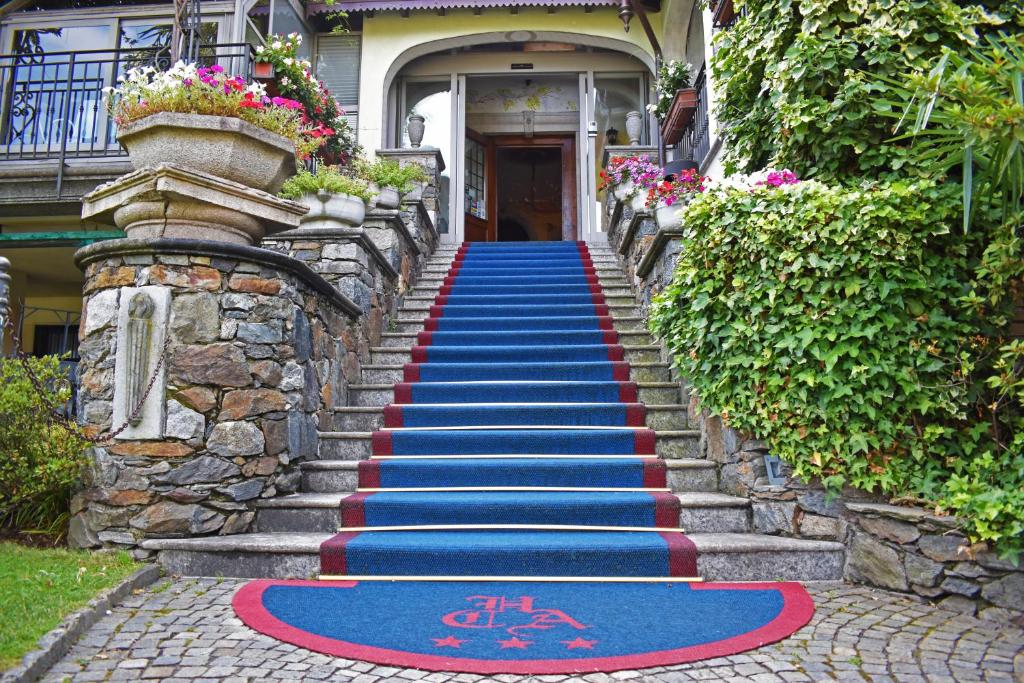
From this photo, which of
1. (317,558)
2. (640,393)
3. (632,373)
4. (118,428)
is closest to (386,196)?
(632,373)

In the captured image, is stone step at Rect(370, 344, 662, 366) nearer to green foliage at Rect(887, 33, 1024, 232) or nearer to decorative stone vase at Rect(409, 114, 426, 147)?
green foliage at Rect(887, 33, 1024, 232)

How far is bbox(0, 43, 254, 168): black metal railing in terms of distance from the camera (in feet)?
23.0

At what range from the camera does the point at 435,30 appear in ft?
30.0

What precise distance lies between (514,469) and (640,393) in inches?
46.4

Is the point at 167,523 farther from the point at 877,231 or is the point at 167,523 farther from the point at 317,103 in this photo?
the point at 317,103

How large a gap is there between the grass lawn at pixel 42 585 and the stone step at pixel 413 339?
254 centimetres

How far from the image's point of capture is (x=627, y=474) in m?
3.46

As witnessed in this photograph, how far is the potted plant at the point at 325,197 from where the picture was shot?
496 cm

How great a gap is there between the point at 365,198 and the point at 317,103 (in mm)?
2843

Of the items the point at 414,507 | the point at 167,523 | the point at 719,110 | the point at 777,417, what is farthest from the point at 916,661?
the point at 719,110

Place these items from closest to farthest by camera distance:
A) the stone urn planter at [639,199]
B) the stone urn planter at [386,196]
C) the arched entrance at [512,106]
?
the stone urn planter at [639,199] → the stone urn planter at [386,196] → the arched entrance at [512,106]

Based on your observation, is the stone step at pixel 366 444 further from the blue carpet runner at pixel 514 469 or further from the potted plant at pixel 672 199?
the potted plant at pixel 672 199

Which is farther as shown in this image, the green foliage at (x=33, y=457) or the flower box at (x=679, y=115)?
the flower box at (x=679, y=115)

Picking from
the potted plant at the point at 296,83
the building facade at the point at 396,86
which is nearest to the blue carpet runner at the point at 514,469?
the building facade at the point at 396,86
